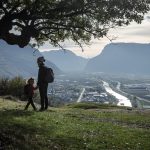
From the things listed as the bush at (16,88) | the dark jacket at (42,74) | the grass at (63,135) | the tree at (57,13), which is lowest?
the grass at (63,135)

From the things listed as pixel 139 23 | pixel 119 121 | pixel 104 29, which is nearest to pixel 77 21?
pixel 104 29

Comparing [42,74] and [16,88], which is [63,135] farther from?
[16,88]

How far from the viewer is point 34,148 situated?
16422 millimetres

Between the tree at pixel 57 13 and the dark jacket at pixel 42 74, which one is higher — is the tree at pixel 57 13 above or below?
above

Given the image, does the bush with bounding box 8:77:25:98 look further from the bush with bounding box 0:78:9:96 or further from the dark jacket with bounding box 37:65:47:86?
the dark jacket with bounding box 37:65:47:86

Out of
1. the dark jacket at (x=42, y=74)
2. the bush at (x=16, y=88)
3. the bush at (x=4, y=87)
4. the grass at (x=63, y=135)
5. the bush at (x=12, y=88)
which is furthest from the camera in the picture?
the bush at (x=4, y=87)

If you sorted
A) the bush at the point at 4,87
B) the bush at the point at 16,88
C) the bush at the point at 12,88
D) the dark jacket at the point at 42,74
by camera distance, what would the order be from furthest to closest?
the bush at the point at 4,87 < the bush at the point at 12,88 < the bush at the point at 16,88 < the dark jacket at the point at 42,74

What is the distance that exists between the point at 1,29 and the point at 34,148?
20.9 ft

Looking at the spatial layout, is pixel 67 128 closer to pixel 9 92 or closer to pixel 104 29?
pixel 104 29

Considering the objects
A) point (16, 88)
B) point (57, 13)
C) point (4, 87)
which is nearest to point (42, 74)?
point (57, 13)

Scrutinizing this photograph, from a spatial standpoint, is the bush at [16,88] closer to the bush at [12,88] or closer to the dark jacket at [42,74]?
the bush at [12,88]

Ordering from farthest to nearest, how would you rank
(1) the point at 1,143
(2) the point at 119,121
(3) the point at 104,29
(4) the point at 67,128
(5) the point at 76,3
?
(2) the point at 119,121
(3) the point at 104,29
(4) the point at 67,128
(5) the point at 76,3
(1) the point at 1,143

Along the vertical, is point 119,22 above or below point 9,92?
above

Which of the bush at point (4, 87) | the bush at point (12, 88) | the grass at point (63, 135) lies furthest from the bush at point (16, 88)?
the grass at point (63, 135)
